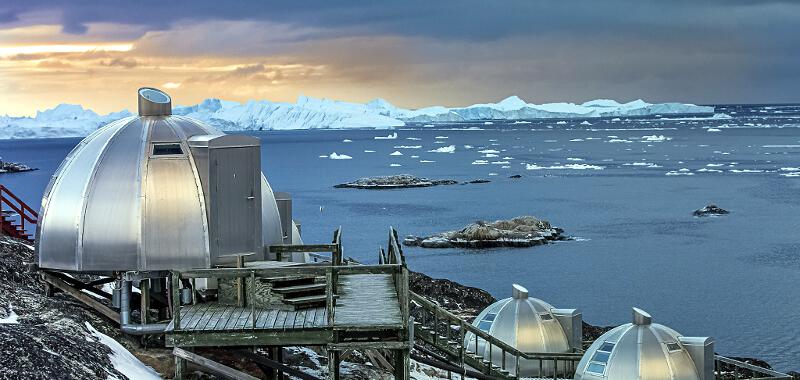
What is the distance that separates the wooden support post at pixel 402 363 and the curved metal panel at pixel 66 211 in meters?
5.98

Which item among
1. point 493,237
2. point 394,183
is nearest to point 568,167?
point 394,183

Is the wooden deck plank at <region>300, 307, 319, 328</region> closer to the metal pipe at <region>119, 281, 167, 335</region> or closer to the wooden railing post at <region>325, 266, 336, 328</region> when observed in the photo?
the wooden railing post at <region>325, 266, 336, 328</region>

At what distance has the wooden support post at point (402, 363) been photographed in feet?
52.4

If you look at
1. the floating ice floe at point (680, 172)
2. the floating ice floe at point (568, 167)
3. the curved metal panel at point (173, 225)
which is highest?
the curved metal panel at point (173, 225)

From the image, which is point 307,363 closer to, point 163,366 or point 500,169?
point 163,366

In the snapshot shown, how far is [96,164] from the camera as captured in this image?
18.9 metres

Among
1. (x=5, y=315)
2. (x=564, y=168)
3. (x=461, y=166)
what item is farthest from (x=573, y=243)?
(x=461, y=166)

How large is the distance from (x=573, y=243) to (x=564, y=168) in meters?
78.0

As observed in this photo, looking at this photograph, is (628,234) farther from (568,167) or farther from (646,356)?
(568,167)

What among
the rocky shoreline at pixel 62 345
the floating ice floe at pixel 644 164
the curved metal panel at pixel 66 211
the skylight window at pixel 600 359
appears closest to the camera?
the rocky shoreline at pixel 62 345

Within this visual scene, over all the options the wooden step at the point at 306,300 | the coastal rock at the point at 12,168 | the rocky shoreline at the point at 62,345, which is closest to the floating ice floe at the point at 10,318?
the rocky shoreline at the point at 62,345

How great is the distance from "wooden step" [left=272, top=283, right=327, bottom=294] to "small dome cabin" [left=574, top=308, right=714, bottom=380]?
1265 cm

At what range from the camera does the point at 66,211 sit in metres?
18.6

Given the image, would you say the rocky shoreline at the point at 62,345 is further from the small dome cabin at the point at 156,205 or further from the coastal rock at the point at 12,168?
the coastal rock at the point at 12,168
